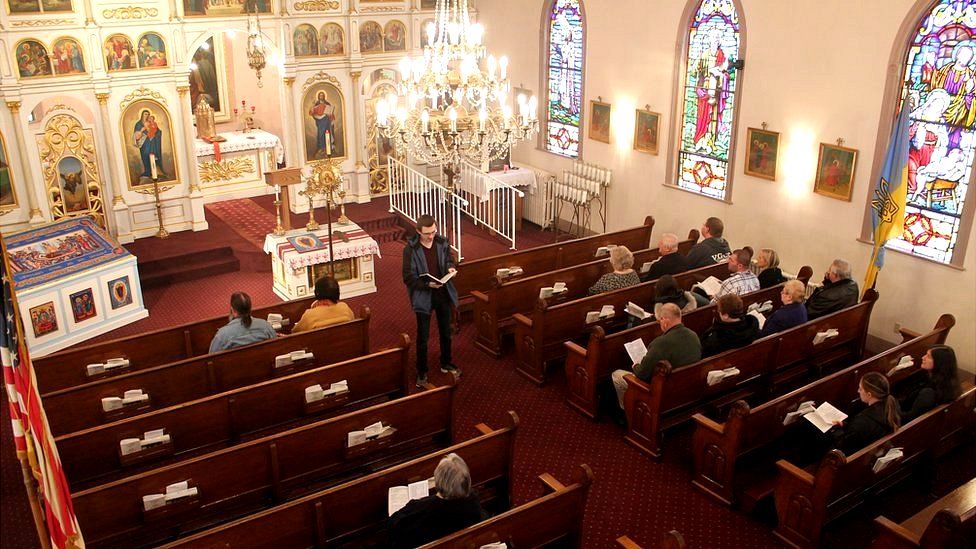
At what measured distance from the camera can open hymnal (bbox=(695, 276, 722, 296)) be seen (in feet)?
27.9

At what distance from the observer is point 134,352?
281 inches

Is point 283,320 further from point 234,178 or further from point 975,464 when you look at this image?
point 234,178

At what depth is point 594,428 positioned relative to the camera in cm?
752

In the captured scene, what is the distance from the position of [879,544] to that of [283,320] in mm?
5509

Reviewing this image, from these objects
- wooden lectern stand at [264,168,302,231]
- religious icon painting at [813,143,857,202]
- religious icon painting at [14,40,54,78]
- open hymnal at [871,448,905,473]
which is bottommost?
open hymnal at [871,448,905,473]

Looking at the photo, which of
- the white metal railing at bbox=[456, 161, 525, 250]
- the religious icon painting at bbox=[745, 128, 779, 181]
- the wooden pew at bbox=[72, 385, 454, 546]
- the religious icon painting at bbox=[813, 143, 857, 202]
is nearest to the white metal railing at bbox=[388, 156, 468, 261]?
the white metal railing at bbox=[456, 161, 525, 250]

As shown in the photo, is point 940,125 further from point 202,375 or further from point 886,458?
point 202,375

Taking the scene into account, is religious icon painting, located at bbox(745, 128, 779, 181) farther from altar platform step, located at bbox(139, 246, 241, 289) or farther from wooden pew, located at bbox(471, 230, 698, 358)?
altar platform step, located at bbox(139, 246, 241, 289)

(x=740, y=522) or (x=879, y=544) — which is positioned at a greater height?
(x=879, y=544)

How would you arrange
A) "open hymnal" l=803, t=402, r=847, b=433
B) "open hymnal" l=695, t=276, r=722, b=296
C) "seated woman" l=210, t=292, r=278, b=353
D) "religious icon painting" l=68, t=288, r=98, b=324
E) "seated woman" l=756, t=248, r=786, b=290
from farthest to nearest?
"religious icon painting" l=68, t=288, r=98, b=324, "seated woman" l=756, t=248, r=786, b=290, "open hymnal" l=695, t=276, r=722, b=296, "seated woman" l=210, t=292, r=278, b=353, "open hymnal" l=803, t=402, r=847, b=433

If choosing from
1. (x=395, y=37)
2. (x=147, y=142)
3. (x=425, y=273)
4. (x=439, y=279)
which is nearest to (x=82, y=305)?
(x=147, y=142)

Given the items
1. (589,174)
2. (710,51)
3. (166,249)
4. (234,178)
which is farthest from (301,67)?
(710,51)

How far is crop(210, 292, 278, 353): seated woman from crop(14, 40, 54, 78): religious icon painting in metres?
6.28

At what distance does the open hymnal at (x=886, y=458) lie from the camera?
5.60 m
